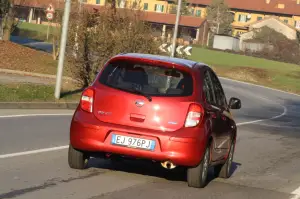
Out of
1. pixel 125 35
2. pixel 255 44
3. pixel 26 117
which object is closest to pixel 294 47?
→ pixel 255 44

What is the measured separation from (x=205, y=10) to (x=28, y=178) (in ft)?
451

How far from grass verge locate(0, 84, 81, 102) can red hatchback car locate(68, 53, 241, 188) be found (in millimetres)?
A: 10596

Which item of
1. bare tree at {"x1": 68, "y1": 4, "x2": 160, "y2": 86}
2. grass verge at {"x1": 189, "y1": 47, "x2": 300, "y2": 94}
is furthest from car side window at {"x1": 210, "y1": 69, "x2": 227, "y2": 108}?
grass verge at {"x1": 189, "y1": 47, "x2": 300, "y2": 94}

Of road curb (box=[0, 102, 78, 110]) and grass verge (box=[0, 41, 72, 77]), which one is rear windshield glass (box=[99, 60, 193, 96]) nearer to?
road curb (box=[0, 102, 78, 110])

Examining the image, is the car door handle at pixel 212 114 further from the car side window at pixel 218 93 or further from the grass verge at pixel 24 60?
Result: the grass verge at pixel 24 60

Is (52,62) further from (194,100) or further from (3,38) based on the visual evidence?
(194,100)

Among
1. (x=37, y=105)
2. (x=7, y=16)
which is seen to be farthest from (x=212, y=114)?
(x=7, y=16)

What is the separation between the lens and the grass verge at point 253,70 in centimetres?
7406

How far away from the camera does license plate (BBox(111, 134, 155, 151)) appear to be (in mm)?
9883

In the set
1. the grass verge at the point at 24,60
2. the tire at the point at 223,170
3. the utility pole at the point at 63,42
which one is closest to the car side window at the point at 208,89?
the tire at the point at 223,170

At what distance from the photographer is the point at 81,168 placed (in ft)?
35.3

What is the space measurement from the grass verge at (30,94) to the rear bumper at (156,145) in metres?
10.8

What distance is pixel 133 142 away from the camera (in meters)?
9.92

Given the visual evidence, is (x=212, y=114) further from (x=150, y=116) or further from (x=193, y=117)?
(x=150, y=116)
